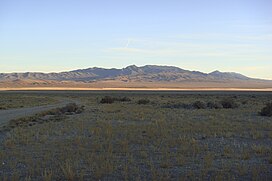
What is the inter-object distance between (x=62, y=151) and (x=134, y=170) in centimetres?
434

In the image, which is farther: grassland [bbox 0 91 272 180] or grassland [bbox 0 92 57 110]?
grassland [bbox 0 92 57 110]

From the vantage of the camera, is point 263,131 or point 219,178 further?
point 263,131

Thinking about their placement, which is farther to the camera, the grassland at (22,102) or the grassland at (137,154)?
the grassland at (22,102)

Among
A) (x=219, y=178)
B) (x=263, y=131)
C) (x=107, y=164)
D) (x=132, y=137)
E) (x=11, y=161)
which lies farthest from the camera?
(x=263, y=131)

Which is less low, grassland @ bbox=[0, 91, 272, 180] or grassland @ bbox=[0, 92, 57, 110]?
grassland @ bbox=[0, 91, 272, 180]

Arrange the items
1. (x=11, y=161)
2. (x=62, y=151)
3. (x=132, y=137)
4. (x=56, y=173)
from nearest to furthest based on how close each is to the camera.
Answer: (x=56, y=173)
(x=11, y=161)
(x=62, y=151)
(x=132, y=137)

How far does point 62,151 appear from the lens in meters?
15.0

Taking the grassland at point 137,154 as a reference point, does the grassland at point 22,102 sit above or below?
below

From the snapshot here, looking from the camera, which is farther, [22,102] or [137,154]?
[22,102]

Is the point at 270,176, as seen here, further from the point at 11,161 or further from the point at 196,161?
the point at 11,161

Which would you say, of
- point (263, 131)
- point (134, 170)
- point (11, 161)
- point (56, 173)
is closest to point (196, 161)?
point (134, 170)

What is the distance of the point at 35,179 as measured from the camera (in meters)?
10.7

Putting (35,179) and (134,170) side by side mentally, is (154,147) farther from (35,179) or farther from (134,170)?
(35,179)

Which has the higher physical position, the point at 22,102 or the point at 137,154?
the point at 137,154
